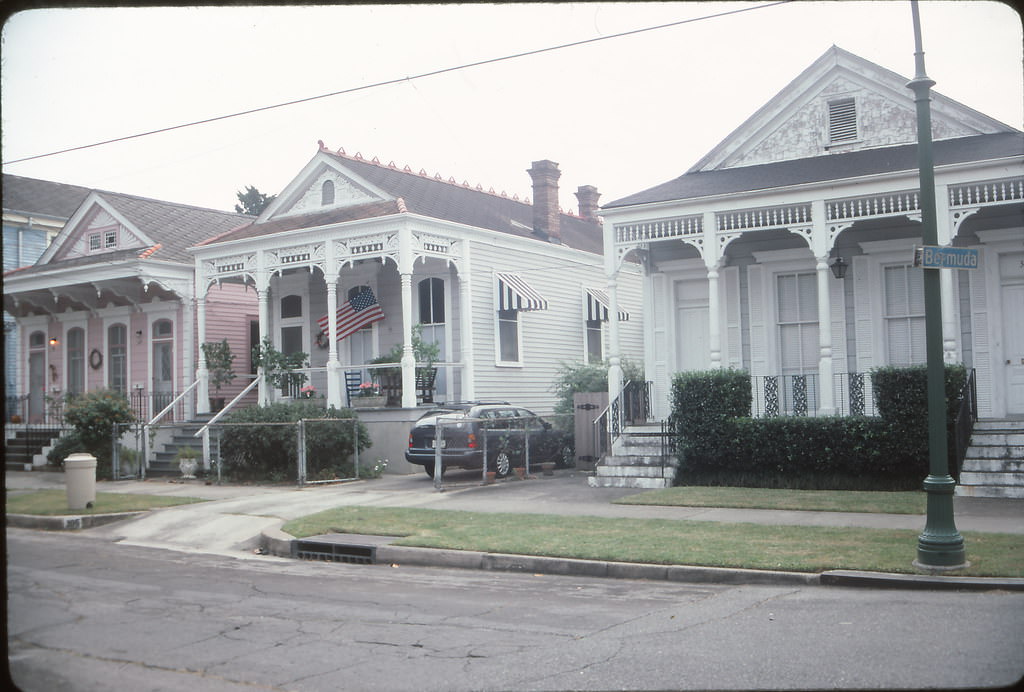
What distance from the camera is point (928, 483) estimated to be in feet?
29.9

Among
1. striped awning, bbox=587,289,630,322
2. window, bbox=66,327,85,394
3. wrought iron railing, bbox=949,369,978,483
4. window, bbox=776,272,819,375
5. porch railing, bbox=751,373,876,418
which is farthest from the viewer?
window, bbox=66,327,85,394

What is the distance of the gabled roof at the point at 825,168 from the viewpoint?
51.3 feet

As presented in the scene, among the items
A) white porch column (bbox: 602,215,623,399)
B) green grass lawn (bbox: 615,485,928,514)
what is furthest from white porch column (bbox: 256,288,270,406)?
green grass lawn (bbox: 615,485,928,514)

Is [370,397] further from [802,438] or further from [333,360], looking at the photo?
[802,438]

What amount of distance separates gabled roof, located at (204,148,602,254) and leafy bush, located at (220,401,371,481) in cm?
523

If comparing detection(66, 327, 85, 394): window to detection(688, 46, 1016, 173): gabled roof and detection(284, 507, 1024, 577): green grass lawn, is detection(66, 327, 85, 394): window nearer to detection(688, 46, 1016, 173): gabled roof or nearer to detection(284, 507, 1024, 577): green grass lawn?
detection(284, 507, 1024, 577): green grass lawn

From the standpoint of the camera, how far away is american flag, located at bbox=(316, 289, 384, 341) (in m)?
23.4

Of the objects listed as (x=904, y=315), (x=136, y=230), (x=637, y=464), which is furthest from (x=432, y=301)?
(x=904, y=315)

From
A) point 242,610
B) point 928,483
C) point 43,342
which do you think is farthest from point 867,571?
point 43,342

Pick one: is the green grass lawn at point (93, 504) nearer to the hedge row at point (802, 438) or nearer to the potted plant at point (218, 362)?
the potted plant at point (218, 362)

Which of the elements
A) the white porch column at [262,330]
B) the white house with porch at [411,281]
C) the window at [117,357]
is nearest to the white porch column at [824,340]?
the white house with porch at [411,281]

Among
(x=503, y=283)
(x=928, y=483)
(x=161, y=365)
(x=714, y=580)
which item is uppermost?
(x=503, y=283)

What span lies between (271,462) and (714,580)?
40.8ft

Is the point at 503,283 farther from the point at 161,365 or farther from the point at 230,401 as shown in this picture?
the point at 161,365
